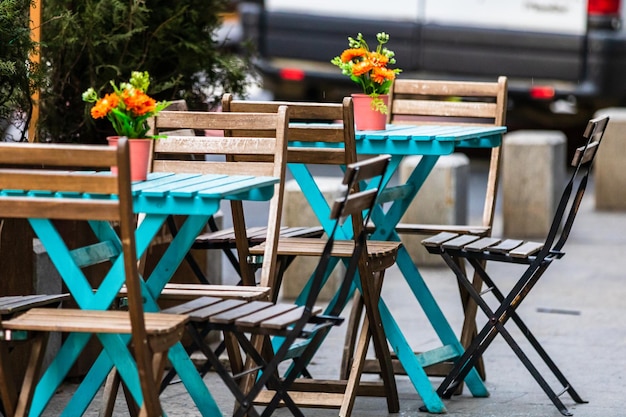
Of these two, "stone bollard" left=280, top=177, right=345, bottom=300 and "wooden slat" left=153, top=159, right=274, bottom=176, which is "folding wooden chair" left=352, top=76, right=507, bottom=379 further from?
"stone bollard" left=280, top=177, right=345, bottom=300

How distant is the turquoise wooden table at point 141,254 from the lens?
4254mm

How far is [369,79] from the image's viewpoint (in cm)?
598

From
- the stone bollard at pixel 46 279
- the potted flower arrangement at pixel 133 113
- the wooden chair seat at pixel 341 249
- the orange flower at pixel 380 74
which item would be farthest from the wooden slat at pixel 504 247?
the stone bollard at pixel 46 279

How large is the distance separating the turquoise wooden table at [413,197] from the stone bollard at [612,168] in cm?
610

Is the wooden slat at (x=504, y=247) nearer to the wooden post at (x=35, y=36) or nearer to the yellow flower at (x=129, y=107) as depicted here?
the yellow flower at (x=129, y=107)

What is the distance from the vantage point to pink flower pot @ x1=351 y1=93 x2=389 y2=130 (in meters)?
5.86

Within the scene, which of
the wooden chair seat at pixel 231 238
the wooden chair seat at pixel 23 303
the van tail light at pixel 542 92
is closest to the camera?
the wooden chair seat at pixel 23 303

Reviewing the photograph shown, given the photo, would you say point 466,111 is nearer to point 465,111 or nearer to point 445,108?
point 465,111

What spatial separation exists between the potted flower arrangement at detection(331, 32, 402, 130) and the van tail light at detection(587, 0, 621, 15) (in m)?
7.75

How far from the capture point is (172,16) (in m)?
6.84

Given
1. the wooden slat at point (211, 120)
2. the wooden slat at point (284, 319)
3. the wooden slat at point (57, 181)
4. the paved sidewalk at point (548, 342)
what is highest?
the wooden slat at point (211, 120)

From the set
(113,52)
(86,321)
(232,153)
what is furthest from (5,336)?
(113,52)

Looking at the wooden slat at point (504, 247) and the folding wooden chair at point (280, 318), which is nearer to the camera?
the folding wooden chair at point (280, 318)

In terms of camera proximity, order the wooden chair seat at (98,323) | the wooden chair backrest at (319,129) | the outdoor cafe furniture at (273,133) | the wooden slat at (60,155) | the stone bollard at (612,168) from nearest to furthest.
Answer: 1. the wooden slat at (60,155)
2. the wooden chair seat at (98,323)
3. the outdoor cafe furniture at (273,133)
4. the wooden chair backrest at (319,129)
5. the stone bollard at (612,168)
